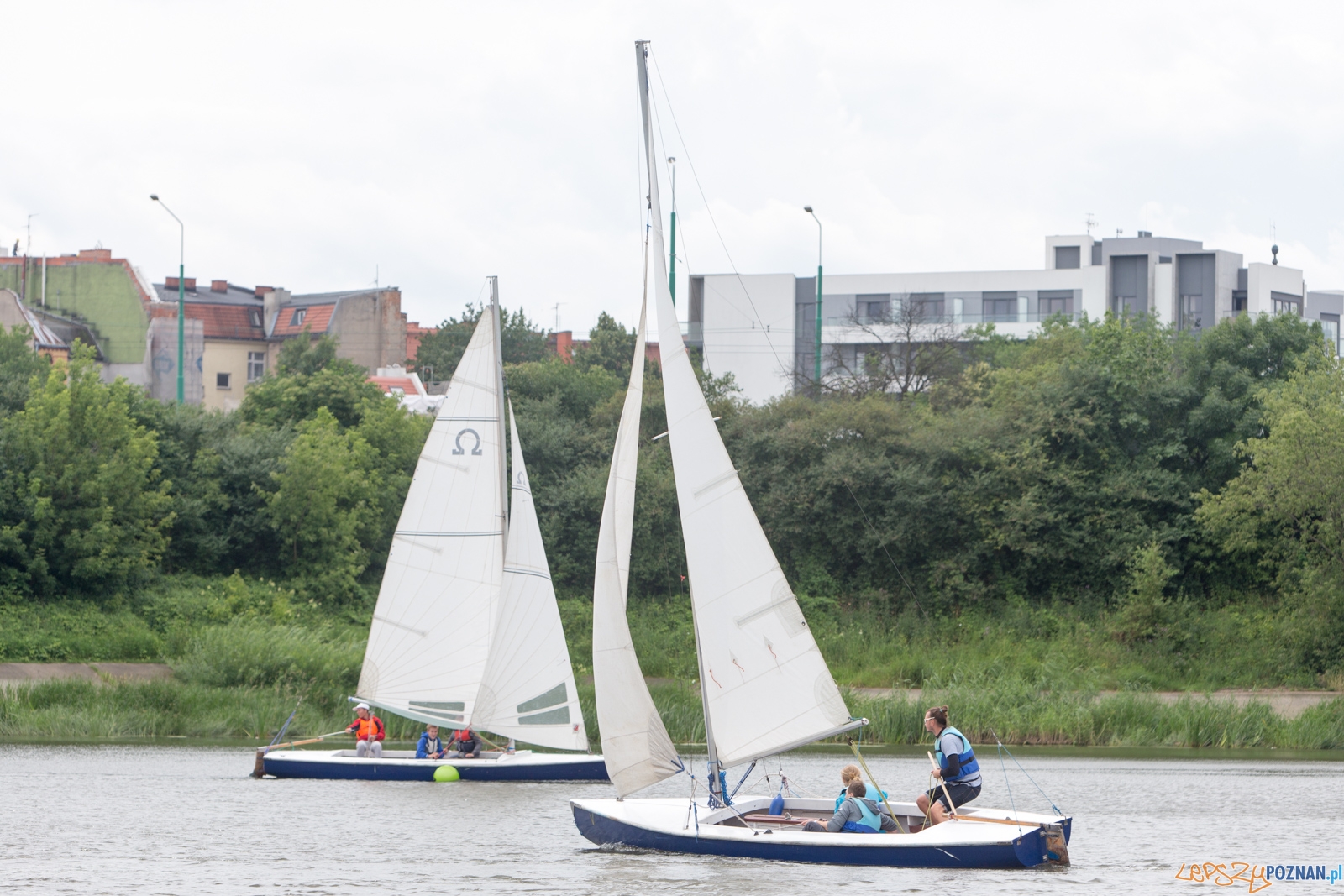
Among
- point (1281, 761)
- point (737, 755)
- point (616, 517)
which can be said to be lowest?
point (1281, 761)

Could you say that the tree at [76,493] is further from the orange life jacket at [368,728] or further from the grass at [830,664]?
the orange life jacket at [368,728]

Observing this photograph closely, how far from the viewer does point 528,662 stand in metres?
32.4

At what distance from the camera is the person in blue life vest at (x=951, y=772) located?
21.9m

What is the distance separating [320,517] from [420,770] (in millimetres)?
25095

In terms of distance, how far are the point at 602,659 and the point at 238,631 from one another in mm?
26781

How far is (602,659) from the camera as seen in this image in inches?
915

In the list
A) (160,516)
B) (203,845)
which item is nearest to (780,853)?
(203,845)

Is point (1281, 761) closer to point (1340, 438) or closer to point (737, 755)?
point (1340, 438)

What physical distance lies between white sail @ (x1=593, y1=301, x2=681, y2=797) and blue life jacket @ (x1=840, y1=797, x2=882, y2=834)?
2501 millimetres

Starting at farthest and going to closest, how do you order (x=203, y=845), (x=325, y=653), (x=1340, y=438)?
(x=1340, y=438) → (x=325, y=653) → (x=203, y=845)

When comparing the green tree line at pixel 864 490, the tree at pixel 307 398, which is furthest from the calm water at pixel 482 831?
the tree at pixel 307 398

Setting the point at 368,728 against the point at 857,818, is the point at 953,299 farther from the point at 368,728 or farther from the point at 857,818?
the point at 857,818

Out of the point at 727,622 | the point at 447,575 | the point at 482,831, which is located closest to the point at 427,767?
the point at 447,575

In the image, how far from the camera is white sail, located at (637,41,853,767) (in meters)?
22.2
